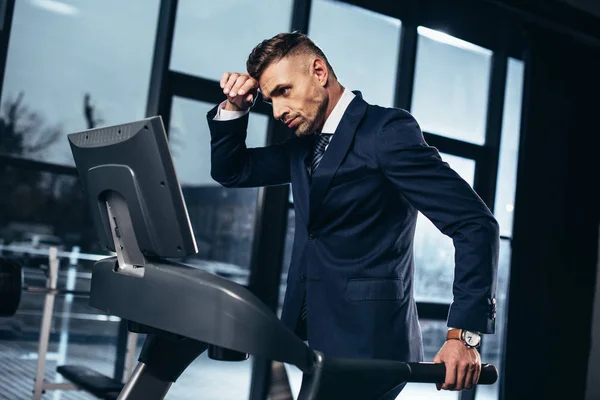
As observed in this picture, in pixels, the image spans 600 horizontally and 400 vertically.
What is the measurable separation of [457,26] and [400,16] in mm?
549

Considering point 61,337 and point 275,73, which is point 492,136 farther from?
point 275,73

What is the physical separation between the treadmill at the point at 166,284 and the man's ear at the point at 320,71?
595mm

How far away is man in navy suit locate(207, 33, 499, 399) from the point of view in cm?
139

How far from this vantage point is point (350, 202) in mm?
1484

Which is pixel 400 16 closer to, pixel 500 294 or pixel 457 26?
pixel 457 26

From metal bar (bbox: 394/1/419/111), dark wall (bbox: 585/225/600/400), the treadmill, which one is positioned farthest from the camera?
dark wall (bbox: 585/225/600/400)

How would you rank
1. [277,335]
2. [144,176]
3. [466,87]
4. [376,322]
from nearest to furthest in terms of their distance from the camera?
[277,335], [144,176], [376,322], [466,87]

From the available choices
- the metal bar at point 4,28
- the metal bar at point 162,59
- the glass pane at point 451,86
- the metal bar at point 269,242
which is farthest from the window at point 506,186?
the metal bar at point 4,28

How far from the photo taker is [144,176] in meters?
1.04

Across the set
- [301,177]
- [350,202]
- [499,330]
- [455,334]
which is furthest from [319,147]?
[499,330]

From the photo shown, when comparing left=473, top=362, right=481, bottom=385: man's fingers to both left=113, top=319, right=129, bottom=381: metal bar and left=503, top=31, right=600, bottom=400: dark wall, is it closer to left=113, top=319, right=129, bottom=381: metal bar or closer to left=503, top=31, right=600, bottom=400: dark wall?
left=113, top=319, right=129, bottom=381: metal bar

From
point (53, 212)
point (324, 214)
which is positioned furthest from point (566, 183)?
point (324, 214)

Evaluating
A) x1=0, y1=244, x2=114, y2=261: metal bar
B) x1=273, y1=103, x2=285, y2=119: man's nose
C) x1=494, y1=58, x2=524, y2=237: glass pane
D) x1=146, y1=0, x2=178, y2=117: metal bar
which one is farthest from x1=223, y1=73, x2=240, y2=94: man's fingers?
x1=494, y1=58, x2=524, y2=237: glass pane

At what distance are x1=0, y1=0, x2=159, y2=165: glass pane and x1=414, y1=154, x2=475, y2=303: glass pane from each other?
2234 mm
